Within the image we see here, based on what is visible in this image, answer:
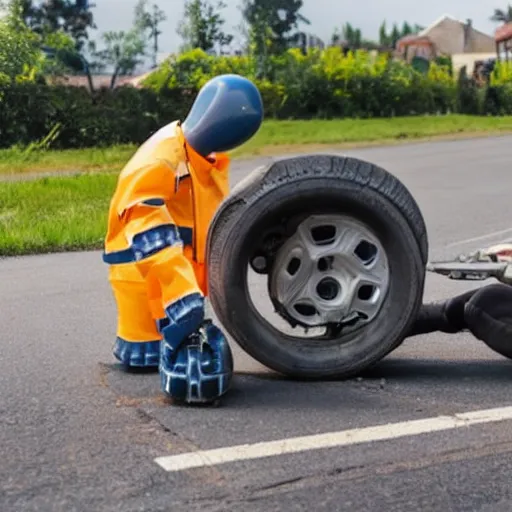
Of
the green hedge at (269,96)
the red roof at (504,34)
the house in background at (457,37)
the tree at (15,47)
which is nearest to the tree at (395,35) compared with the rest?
the house in background at (457,37)

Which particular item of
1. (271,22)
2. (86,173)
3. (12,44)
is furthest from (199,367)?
(271,22)

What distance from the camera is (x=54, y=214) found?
1253 centimetres

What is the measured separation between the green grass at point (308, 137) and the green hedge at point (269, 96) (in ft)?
4.50

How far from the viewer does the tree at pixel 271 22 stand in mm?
45688

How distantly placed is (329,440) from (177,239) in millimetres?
1032

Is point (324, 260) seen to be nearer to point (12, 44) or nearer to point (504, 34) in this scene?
point (12, 44)

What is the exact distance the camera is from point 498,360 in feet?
17.4

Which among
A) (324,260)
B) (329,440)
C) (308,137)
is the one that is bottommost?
(308,137)

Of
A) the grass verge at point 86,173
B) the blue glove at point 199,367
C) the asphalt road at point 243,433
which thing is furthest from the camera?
the grass verge at point 86,173

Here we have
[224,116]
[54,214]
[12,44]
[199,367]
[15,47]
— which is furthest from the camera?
[15,47]

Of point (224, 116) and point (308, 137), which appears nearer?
point (224, 116)

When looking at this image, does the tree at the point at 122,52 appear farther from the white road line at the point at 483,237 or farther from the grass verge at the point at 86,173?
the white road line at the point at 483,237

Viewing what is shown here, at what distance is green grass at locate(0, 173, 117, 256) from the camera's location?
10070 millimetres

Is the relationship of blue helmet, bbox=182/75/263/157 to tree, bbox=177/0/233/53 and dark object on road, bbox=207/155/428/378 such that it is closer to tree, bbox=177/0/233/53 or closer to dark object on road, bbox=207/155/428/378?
dark object on road, bbox=207/155/428/378
